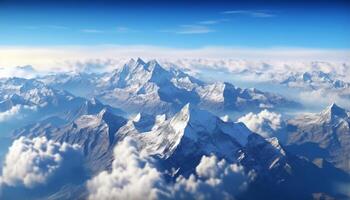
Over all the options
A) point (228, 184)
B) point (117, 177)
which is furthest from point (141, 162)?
point (228, 184)

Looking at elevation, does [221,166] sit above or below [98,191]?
above

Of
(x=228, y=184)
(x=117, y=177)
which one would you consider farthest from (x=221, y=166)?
(x=117, y=177)

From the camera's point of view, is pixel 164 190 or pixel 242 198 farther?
pixel 242 198

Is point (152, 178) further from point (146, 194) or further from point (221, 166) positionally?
point (221, 166)

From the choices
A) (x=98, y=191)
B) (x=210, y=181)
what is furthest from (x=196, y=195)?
(x=98, y=191)

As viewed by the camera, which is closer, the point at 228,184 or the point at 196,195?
the point at 196,195

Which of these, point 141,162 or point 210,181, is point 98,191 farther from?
point 210,181

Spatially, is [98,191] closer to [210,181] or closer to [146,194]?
[146,194]
